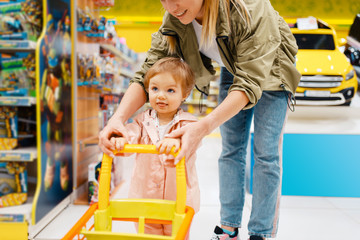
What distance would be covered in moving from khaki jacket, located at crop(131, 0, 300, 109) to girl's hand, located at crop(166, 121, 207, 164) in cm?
20

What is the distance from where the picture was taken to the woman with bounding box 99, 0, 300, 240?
101cm

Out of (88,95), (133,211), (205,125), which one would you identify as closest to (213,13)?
(205,125)

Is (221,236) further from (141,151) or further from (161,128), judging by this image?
(141,151)

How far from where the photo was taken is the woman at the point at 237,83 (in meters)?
1.01

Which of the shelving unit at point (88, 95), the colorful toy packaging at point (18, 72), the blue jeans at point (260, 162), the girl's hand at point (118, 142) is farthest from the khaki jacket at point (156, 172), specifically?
the shelving unit at point (88, 95)

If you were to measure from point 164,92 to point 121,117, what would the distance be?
0.66 ft

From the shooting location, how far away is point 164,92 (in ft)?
3.87

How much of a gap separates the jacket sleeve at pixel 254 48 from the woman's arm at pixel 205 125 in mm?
34

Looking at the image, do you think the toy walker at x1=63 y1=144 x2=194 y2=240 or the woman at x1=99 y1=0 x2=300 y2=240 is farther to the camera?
the woman at x1=99 y1=0 x2=300 y2=240

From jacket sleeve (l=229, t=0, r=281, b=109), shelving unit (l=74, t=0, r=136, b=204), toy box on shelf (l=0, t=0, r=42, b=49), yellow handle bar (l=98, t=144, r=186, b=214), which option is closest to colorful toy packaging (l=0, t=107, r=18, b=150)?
toy box on shelf (l=0, t=0, r=42, b=49)

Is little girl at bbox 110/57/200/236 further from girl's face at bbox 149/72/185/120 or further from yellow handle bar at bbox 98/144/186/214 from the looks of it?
yellow handle bar at bbox 98/144/186/214

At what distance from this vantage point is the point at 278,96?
1289 mm

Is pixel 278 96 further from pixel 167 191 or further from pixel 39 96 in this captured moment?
pixel 39 96

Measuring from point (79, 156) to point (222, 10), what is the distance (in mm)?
1666
